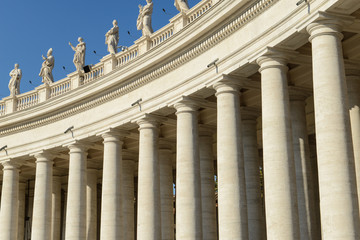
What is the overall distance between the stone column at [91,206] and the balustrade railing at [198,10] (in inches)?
2182

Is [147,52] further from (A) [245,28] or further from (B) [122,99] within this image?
(A) [245,28]

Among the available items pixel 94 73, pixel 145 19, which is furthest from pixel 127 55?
pixel 94 73

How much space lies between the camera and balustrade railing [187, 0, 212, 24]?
4178 inches

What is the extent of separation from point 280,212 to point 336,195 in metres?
12.0

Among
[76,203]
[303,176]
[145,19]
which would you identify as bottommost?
[76,203]

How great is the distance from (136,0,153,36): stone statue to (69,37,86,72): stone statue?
19449 mm

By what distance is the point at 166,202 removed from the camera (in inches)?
4968

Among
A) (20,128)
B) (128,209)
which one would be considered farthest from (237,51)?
(20,128)

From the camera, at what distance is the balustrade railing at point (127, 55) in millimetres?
124425

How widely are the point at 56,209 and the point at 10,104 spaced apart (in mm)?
32159

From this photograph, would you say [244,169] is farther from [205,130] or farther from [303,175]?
[205,130]

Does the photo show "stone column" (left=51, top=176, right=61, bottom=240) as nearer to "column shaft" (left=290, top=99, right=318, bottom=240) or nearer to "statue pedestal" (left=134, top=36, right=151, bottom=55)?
"statue pedestal" (left=134, top=36, right=151, bottom=55)

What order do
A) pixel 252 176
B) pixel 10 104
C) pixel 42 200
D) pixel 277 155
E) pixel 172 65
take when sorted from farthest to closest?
pixel 10 104
pixel 42 200
pixel 172 65
pixel 252 176
pixel 277 155

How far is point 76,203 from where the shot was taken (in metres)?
125
